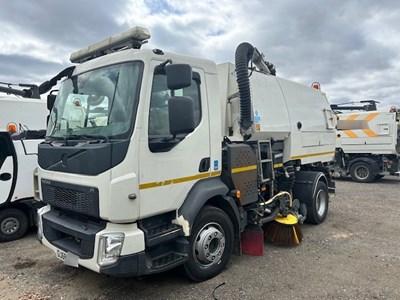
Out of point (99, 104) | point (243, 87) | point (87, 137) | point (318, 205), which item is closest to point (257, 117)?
point (243, 87)

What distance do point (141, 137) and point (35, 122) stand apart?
21.1 feet

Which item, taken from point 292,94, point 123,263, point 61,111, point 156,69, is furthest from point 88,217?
point 292,94

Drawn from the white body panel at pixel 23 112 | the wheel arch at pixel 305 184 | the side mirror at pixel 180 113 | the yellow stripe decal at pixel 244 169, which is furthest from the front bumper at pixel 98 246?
the white body panel at pixel 23 112

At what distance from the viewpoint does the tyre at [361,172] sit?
40.0 ft

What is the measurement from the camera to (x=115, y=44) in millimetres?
3635

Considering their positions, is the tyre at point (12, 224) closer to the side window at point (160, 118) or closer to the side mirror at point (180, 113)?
the side window at point (160, 118)

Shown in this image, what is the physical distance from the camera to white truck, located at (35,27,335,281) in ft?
9.56

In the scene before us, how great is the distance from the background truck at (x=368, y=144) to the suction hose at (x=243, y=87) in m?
9.72

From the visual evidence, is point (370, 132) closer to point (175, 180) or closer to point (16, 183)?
point (175, 180)

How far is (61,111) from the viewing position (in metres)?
3.69

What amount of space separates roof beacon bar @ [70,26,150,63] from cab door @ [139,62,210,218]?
1.57 ft

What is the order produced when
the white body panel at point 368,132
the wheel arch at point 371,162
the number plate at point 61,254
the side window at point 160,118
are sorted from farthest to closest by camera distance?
the wheel arch at point 371,162 → the white body panel at point 368,132 → the number plate at point 61,254 → the side window at point 160,118

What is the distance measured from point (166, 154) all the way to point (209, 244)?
1247mm

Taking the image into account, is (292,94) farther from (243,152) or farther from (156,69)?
(156,69)
